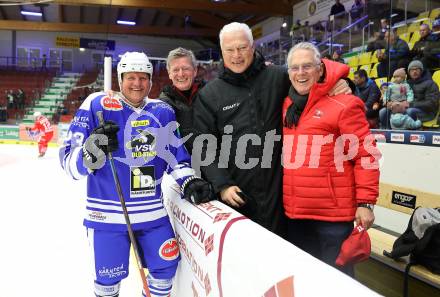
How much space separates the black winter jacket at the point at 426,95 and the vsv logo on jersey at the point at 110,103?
2483 mm

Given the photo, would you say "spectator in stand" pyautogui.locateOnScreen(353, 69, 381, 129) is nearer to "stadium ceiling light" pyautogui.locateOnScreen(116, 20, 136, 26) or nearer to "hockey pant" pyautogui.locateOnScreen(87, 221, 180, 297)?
"hockey pant" pyautogui.locateOnScreen(87, 221, 180, 297)

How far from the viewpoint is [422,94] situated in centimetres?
363

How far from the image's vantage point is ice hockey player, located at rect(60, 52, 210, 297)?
75.7 inches

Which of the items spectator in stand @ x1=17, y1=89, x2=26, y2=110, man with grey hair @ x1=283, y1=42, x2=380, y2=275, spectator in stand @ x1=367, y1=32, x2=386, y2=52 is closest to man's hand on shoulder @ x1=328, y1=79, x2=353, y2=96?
man with grey hair @ x1=283, y1=42, x2=380, y2=275

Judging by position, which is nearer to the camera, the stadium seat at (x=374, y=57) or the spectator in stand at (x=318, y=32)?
the stadium seat at (x=374, y=57)

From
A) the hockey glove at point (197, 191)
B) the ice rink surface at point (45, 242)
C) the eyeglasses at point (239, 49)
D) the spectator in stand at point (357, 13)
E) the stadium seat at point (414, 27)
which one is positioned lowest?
the ice rink surface at point (45, 242)

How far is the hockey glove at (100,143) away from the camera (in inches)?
71.6

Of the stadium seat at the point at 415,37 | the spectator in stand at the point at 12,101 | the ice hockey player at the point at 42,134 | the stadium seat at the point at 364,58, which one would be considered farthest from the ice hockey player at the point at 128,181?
the spectator in stand at the point at 12,101

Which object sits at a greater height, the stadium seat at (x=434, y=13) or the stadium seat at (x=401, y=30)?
the stadium seat at (x=434, y=13)

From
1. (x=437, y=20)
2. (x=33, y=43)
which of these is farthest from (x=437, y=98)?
(x=33, y=43)

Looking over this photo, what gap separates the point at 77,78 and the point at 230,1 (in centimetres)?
966

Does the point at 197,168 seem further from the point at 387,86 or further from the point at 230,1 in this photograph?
the point at 230,1

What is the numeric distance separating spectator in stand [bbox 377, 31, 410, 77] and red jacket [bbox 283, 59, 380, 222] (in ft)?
7.58

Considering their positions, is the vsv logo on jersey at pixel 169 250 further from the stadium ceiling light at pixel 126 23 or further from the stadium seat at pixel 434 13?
the stadium ceiling light at pixel 126 23
